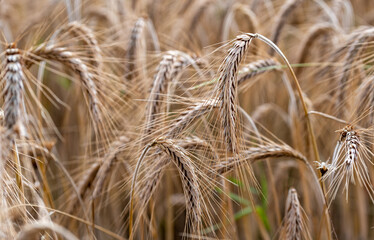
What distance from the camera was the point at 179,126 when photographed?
145 cm

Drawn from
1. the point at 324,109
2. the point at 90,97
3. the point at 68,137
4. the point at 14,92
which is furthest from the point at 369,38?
the point at 68,137

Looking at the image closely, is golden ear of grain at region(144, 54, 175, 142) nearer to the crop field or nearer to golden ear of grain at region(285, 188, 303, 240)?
the crop field

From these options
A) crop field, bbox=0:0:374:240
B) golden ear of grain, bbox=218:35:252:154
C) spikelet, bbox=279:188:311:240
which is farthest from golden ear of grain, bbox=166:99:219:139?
spikelet, bbox=279:188:311:240

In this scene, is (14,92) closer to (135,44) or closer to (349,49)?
(135,44)

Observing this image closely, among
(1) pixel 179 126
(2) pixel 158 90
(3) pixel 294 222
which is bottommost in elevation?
(3) pixel 294 222

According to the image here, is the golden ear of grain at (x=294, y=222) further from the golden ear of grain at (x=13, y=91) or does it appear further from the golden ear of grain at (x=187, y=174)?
the golden ear of grain at (x=13, y=91)

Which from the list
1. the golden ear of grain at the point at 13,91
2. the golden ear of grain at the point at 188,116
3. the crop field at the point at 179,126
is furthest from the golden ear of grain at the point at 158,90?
the golden ear of grain at the point at 13,91

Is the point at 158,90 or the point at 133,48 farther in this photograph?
the point at 133,48

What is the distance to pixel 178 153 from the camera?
1.29 metres

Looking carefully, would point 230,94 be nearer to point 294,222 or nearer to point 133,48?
point 294,222

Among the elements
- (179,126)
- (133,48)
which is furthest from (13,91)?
(133,48)

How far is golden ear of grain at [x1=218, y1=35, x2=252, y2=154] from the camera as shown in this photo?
129 cm

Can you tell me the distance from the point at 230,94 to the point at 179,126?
9.3 inches

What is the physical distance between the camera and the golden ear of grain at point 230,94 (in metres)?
1.29
